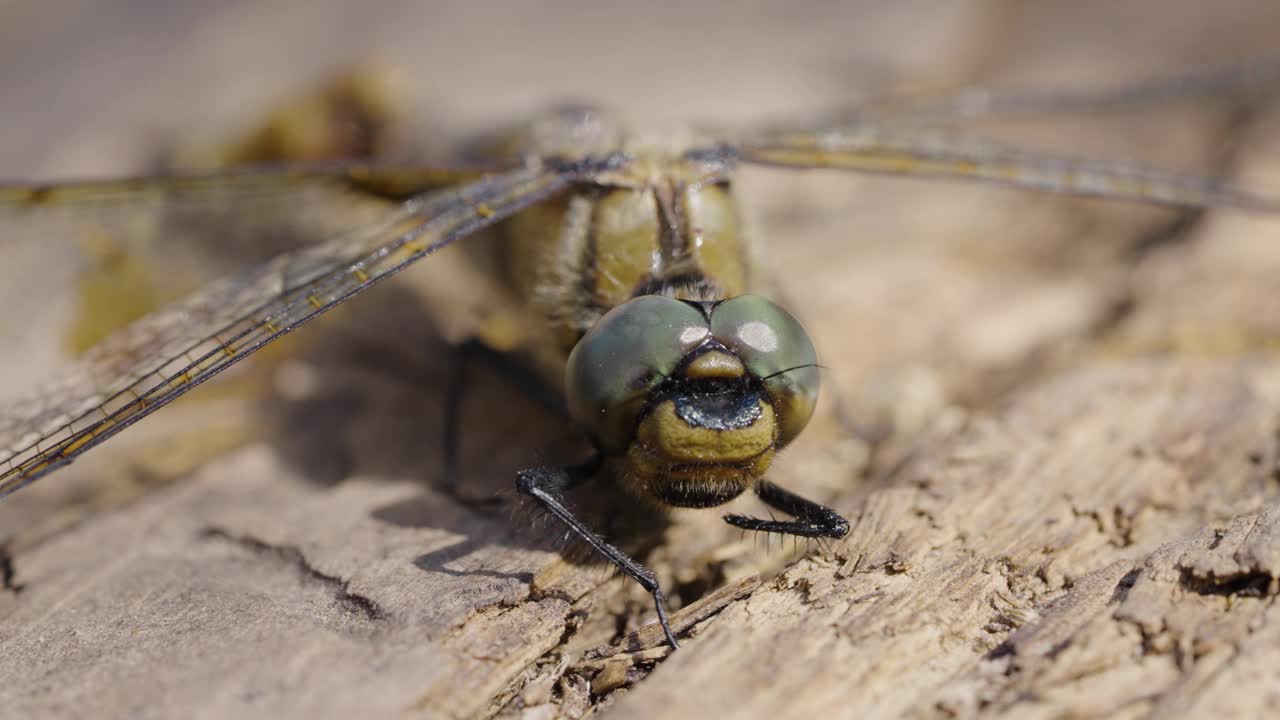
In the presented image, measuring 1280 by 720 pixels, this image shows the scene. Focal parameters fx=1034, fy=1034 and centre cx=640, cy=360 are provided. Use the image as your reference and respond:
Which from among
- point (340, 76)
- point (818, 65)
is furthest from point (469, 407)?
point (818, 65)

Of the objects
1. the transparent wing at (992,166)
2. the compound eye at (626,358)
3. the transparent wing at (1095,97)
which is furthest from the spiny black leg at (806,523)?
the transparent wing at (1095,97)

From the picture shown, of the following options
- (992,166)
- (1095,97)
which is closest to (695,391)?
(992,166)

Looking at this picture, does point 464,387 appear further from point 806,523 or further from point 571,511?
point 806,523

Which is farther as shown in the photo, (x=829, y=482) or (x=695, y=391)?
(x=829, y=482)

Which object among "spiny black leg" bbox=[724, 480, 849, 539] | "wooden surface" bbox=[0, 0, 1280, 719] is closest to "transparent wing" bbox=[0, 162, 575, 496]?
"wooden surface" bbox=[0, 0, 1280, 719]

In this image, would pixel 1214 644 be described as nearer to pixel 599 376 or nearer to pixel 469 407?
pixel 599 376

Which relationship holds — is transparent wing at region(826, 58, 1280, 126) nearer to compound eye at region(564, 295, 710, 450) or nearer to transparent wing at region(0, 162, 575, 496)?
transparent wing at region(0, 162, 575, 496)

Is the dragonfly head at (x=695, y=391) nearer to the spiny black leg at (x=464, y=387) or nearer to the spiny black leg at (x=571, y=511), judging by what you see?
the spiny black leg at (x=571, y=511)
